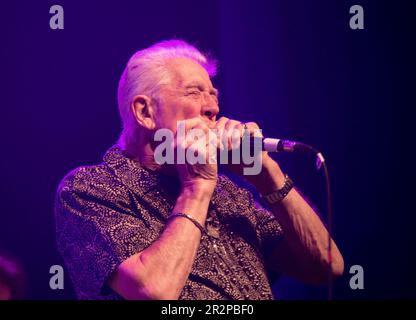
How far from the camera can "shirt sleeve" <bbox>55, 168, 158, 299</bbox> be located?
5.34 ft

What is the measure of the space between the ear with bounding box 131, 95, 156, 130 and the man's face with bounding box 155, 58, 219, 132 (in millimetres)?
26

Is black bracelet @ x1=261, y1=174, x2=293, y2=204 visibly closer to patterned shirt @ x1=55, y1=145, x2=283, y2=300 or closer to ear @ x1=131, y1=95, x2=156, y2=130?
patterned shirt @ x1=55, y1=145, x2=283, y2=300

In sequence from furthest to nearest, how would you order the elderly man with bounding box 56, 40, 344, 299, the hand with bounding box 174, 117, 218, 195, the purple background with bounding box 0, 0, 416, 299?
the purple background with bounding box 0, 0, 416, 299, the hand with bounding box 174, 117, 218, 195, the elderly man with bounding box 56, 40, 344, 299

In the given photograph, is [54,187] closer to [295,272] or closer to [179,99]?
[179,99]

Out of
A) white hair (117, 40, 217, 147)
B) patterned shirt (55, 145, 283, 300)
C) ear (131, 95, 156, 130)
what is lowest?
patterned shirt (55, 145, 283, 300)

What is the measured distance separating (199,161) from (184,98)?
12.8 inches

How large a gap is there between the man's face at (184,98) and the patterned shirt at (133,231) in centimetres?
19

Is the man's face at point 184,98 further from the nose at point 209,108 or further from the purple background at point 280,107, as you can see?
the purple background at point 280,107

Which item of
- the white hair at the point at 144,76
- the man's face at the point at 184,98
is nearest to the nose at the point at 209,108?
the man's face at the point at 184,98

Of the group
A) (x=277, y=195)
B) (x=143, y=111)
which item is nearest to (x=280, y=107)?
(x=277, y=195)

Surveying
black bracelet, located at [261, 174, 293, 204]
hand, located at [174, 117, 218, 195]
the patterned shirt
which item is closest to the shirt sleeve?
the patterned shirt

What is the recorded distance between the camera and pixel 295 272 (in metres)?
2.14
